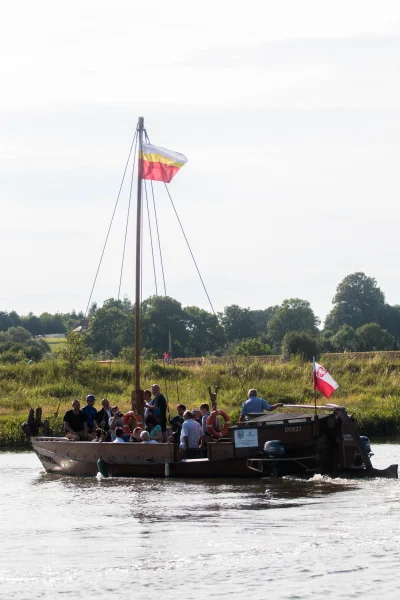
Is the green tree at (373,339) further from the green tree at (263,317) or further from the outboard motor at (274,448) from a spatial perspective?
the outboard motor at (274,448)

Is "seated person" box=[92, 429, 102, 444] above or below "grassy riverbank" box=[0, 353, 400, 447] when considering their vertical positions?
below

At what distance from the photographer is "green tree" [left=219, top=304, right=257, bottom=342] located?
148m

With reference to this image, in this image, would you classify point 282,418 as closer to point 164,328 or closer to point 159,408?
point 159,408

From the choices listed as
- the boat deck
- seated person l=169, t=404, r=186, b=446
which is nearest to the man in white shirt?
seated person l=169, t=404, r=186, b=446

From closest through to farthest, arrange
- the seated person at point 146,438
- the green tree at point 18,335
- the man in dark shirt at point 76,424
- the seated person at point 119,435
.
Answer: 1. the seated person at point 146,438
2. the seated person at point 119,435
3. the man in dark shirt at point 76,424
4. the green tree at point 18,335

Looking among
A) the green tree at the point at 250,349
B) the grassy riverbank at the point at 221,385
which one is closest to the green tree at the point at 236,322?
the green tree at the point at 250,349

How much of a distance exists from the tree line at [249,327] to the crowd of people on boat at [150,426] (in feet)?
196

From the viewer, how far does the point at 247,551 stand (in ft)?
55.5

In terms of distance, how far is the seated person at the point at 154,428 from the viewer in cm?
2691

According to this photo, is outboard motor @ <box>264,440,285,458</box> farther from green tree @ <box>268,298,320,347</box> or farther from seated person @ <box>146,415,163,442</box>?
green tree @ <box>268,298,320,347</box>

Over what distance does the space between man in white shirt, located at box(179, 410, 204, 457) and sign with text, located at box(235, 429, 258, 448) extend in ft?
4.42

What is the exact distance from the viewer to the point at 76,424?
28.6 m

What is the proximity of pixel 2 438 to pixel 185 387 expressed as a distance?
12112mm

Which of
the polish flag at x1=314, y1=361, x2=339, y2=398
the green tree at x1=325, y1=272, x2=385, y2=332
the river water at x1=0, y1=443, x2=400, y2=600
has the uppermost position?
the green tree at x1=325, y1=272, x2=385, y2=332
